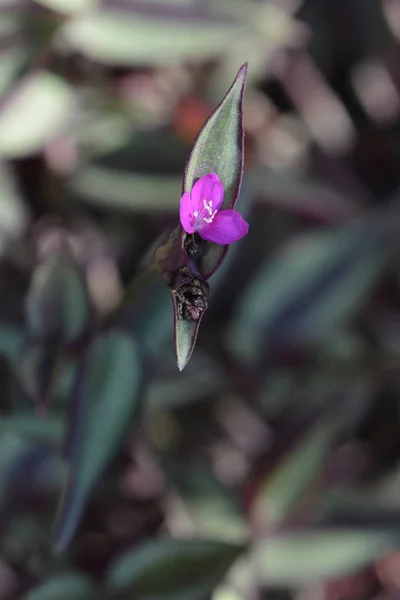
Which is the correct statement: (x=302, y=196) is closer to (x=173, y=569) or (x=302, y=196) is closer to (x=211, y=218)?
(x=173, y=569)

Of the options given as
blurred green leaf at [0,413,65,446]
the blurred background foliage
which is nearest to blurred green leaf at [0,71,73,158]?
the blurred background foliage

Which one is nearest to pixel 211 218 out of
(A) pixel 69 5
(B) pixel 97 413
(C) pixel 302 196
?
(B) pixel 97 413

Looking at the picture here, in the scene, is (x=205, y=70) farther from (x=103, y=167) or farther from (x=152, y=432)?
(x=152, y=432)

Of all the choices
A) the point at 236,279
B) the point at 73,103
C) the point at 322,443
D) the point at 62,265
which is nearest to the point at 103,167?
the point at 73,103

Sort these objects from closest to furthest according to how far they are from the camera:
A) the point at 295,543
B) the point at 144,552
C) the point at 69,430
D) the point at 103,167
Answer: the point at 69,430 → the point at 144,552 → the point at 295,543 → the point at 103,167

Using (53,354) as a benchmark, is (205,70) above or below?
above

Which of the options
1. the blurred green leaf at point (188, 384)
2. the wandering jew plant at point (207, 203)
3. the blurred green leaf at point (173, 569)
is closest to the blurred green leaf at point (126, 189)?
the blurred green leaf at point (188, 384)

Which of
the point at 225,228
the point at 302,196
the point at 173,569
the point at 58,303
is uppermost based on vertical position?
the point at 302,196
